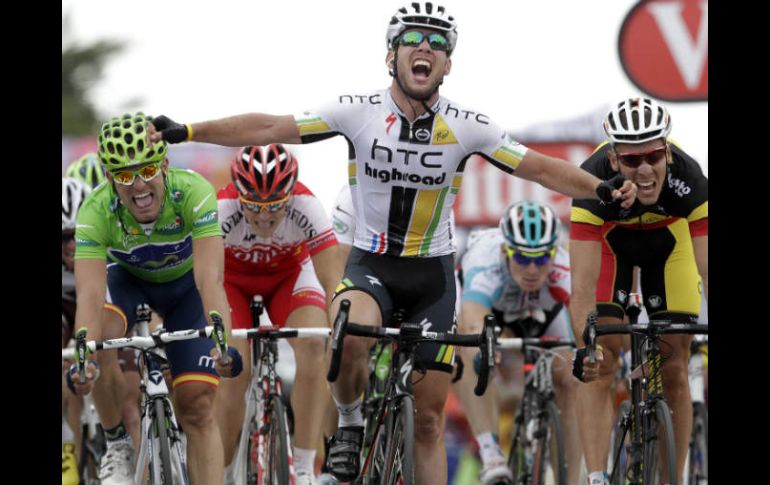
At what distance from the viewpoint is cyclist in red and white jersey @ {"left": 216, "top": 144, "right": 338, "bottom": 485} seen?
8.98 meters

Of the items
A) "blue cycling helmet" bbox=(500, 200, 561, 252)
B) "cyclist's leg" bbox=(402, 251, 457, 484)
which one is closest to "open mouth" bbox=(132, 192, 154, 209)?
"cyclist's leg" bbox=(402, 251, 457, 484)

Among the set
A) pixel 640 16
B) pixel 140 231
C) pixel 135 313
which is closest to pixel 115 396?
pixel 135 313

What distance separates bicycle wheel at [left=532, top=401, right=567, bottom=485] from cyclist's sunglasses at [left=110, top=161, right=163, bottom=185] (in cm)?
363

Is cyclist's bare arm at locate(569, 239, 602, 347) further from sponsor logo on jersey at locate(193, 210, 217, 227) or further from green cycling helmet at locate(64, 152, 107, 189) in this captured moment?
green cycling helmet at locate(64, 152, 107, 189)

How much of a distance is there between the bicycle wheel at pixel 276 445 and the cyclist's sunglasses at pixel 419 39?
2.28m

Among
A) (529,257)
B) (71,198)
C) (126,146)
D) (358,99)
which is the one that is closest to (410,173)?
(358,99)

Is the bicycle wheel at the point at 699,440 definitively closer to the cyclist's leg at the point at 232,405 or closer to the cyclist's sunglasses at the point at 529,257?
the cyclist's sunglasses at the point at 529,257

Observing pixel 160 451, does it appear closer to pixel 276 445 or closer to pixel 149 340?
pixel 149 340

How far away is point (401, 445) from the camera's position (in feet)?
22.3

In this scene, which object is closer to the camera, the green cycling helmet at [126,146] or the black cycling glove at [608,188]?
the black cycling glove at [608,188]

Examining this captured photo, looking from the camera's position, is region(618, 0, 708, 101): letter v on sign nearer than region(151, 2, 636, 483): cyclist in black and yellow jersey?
No

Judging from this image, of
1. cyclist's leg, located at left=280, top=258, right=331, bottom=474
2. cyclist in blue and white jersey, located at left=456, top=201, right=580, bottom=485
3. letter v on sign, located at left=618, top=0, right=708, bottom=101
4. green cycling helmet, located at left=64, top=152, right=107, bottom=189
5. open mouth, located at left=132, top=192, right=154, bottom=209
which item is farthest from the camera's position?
letter v on sign, located at left=618, top=0, right=708, bottom=101

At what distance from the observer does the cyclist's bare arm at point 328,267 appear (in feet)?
29.7

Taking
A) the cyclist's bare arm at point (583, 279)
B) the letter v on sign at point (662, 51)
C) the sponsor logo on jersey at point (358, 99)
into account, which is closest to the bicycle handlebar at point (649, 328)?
the cyclist's bare arm at point (583, 279)
